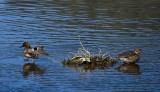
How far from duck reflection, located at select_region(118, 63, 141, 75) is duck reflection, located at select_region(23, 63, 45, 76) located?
7.17 ft

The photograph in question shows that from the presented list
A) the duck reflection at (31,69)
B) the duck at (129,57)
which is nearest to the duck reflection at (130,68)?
the duck at (129,57)

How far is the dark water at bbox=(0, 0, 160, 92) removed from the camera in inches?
632

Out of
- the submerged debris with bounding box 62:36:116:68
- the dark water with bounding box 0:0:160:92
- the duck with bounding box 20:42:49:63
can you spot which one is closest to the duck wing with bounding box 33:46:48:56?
the duck with bounding box 20:42:49:63

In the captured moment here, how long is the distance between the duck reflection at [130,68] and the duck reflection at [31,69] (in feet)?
7.17

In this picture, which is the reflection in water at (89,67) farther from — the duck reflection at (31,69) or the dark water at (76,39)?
the duck reflection at (31,69)

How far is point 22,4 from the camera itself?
33000 mm

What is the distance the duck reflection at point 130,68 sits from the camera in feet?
57.7

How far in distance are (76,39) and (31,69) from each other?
4.68 m

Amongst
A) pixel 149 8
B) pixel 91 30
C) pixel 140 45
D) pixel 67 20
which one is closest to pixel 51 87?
pixel 140 45

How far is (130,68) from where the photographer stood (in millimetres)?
18078

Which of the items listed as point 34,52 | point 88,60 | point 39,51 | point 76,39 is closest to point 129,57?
point 88,60

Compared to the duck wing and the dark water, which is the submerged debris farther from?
the duck wing

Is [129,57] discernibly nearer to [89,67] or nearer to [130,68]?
[130,68]

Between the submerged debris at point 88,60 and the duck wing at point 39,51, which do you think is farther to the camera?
the duck wing at point 39,51
